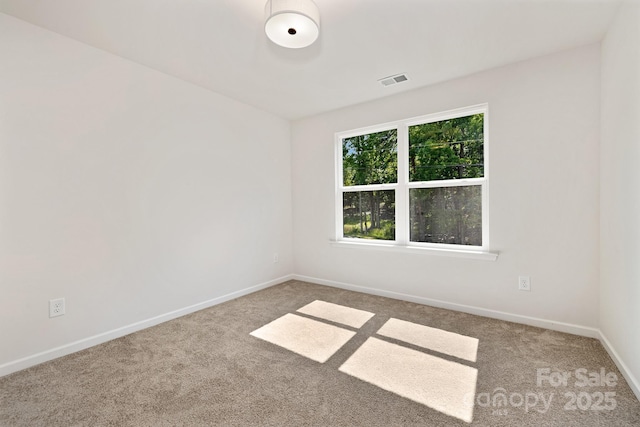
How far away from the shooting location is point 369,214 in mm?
3822

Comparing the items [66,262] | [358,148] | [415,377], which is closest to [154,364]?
[66,262]

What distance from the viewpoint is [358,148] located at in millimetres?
3883

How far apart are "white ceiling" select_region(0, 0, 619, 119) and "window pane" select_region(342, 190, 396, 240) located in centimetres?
138

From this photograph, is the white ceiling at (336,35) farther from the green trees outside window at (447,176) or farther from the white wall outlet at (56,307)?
the white wall outlet at (56,307)

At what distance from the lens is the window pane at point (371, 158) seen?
3600 millimetres

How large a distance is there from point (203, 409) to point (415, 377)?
133 centimetres

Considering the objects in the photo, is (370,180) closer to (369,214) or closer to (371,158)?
(371,158)

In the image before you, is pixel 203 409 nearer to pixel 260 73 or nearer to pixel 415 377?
pixel 415 377

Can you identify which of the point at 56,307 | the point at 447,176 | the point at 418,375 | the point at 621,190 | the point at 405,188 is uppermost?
the point at 447,176

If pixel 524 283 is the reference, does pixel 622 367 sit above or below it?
below

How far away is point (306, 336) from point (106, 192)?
7.01ft

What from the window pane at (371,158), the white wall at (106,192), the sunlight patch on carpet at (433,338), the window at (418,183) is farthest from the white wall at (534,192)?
the white wall at (106,192)

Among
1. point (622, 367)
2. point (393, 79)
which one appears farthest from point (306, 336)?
point (393, 79)

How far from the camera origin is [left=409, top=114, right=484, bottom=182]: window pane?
301 centimetres
